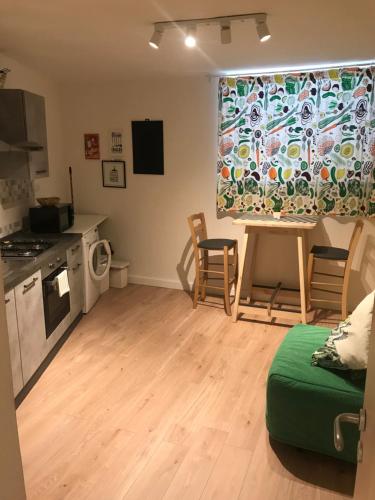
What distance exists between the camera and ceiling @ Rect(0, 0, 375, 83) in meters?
2.28

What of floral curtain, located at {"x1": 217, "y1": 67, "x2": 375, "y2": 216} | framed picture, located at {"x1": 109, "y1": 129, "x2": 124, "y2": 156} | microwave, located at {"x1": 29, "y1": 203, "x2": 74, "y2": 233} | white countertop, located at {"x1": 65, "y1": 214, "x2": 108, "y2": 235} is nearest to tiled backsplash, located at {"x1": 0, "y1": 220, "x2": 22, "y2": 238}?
microwave, located at {"x1": 29, "y1": 203, "x2": 74, "y2": 233}

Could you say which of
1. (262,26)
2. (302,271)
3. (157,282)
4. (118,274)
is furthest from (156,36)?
(157,282)

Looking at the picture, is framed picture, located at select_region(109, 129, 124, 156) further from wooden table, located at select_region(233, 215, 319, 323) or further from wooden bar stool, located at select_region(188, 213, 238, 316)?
wooden table, located at select_region(233, 215, 319, 323)

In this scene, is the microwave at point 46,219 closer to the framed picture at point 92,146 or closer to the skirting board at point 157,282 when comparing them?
the framed picture at point 92,146

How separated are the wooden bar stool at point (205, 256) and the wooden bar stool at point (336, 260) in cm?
77

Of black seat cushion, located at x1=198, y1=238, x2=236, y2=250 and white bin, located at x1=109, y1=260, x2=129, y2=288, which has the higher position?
black seat cushion, located at x1=198, y1=238, x2=236, y2=250

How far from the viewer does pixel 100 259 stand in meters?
4.59

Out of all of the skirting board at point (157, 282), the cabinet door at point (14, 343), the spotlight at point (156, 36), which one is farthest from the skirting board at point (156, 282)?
the spotlight at point (156, 36)

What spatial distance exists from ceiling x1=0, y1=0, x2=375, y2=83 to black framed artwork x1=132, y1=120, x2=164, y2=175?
1.81 feet

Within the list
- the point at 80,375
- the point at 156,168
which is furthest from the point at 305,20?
the point at 80,375

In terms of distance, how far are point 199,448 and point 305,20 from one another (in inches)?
102

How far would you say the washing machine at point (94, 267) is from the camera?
3.97 m

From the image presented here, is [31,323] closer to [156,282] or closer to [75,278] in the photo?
[75,278]

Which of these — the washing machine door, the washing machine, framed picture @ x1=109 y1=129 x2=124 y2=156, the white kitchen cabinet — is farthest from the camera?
framed picture @ x1=109 y1=129 x2=124 y2=156
